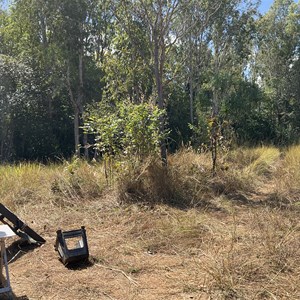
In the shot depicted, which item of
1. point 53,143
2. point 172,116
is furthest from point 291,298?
point 172,116

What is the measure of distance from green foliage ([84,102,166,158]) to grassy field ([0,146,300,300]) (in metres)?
0.25

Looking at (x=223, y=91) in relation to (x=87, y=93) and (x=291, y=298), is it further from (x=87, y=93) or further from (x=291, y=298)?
(x=291, y=298)

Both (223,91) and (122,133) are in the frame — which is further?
(223,91)

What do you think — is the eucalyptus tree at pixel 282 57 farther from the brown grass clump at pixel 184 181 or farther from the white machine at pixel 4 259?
the white machine at pixel 4 259

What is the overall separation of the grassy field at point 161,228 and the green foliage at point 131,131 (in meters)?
0.25

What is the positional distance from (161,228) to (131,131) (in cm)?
212

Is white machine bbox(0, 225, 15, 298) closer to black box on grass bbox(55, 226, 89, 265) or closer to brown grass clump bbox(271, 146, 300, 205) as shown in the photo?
black box on grass bbox(55, 226, 89, 265)

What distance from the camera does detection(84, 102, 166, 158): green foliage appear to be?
627 centimetres

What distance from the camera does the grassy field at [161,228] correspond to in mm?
3145

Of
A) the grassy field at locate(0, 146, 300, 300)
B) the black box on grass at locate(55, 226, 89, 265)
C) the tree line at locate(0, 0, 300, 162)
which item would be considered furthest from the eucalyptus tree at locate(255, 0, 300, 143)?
the black box on grass at locate(55, 226, 89, 265)

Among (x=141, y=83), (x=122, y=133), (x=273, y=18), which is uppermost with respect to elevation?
(x=273, y=18)

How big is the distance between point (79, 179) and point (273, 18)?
21.0 metres

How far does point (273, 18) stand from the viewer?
23.9m

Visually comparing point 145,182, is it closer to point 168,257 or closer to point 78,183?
point 78,183
